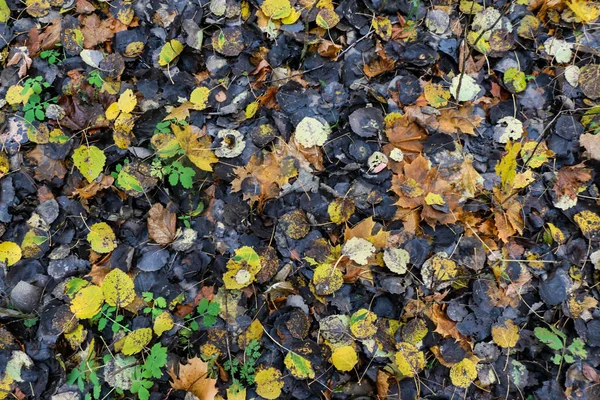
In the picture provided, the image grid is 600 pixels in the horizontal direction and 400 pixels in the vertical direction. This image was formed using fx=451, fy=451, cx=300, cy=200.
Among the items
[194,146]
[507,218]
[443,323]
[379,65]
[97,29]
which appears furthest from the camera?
[97,29]

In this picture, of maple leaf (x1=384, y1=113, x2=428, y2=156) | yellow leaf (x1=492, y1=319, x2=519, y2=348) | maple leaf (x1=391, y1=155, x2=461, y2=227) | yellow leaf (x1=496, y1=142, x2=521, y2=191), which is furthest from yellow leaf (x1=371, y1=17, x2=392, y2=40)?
yellow leaf (x1=492, y1=319, x2=519, y2=348)

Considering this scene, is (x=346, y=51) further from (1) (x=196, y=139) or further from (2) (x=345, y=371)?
(2) (x=345, y=371)

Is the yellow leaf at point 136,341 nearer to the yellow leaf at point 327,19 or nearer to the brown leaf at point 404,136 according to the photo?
the brown leaf at point 404,136

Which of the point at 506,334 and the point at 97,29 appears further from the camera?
the point at 97,29

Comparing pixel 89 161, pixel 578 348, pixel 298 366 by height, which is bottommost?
pixel 578 348

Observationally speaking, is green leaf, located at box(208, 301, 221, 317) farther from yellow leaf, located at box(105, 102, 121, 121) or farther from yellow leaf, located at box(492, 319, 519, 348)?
yellow leaf, located at box(492, 319, 519, 348)

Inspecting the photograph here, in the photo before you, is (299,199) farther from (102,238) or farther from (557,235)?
(557,235)

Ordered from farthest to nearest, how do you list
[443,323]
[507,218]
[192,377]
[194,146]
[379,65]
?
[379,65]
[194,146]
[507,218]
[443,323]
[192,377]

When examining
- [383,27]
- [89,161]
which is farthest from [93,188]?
[383,27]
